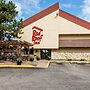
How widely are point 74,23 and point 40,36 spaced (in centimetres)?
686

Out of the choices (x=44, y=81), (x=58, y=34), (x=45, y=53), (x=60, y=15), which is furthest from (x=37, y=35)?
(x=44, y=81)

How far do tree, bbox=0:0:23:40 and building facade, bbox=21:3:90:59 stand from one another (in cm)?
572

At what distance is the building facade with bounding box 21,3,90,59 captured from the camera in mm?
41169

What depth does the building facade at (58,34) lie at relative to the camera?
41.2m

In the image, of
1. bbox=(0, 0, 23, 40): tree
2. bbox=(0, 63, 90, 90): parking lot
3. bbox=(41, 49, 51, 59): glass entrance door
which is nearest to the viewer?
bbox=(0, 63, 90, 90): parking lot

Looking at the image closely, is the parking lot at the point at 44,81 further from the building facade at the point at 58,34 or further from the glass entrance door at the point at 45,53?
the glass entrance door at the point at 45,53

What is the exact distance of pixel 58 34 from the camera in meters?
41.4

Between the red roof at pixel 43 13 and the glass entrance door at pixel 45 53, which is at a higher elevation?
the red roof at pixel 43 13

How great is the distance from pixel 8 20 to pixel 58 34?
10771 mm

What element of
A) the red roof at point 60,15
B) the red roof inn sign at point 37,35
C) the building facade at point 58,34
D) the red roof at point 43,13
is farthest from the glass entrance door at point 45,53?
the red roof at point 60,15

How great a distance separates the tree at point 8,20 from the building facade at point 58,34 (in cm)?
572

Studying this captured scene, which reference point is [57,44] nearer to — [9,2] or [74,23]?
[74,23]

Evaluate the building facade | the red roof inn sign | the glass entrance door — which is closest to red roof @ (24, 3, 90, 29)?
the building facade

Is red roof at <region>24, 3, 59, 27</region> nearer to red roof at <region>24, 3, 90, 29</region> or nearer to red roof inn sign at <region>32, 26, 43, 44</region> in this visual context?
red roof at <region>24, 3, 90, 29</region>
